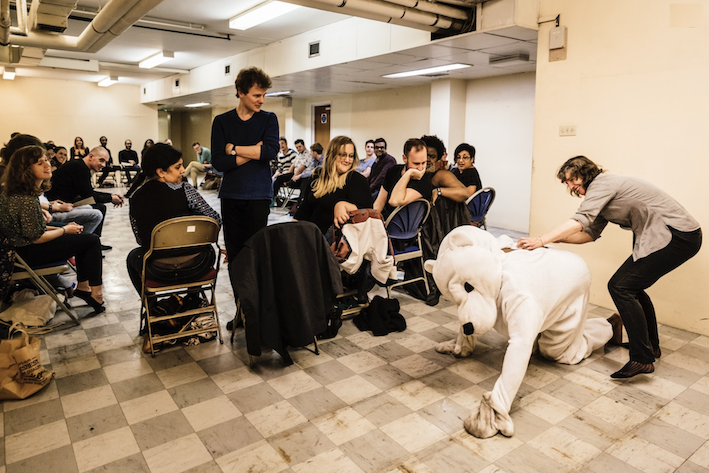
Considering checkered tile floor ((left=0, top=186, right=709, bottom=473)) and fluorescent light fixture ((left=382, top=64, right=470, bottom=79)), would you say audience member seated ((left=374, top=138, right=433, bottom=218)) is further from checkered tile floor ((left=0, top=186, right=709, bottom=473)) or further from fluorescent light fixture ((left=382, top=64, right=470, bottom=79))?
fluorescent light fixture ((left=382, top=64, right=470, bottom=79))

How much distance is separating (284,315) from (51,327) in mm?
1876

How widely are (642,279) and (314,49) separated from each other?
20.4 feet

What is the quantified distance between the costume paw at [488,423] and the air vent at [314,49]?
21.3 feet

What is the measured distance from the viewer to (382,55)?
255 inches

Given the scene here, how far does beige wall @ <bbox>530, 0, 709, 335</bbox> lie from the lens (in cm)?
351

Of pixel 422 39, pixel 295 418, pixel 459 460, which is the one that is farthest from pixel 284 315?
pixel 422 39

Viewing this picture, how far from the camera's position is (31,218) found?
10.5 ft

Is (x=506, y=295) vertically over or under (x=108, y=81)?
under

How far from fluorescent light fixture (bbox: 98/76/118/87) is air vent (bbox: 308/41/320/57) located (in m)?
9.14

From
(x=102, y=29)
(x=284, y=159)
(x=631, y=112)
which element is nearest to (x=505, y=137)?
(x=631, y=112)

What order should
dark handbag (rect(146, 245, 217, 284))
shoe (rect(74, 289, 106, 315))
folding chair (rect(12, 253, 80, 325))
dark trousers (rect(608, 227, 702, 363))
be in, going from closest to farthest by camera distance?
1. dark trousers (rect(608, 227, 702, 363))
2. dark handbag (rect(146, 245, 217, 284))
3. folding chair (rect(12, 253, 80, 325))
4. shoe (rect(74, 289, 106, 315))

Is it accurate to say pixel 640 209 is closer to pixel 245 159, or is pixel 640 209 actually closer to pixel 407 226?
pixel 407 226

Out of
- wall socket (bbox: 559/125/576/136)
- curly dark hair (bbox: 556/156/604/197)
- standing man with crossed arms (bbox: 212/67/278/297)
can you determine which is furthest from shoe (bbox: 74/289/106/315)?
wall socket (bbox: 559/125/576/136)

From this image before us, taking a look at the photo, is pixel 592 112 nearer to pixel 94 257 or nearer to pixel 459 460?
pixel 459 460
